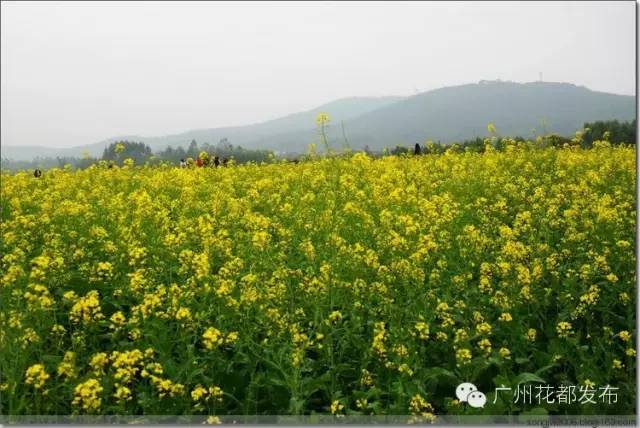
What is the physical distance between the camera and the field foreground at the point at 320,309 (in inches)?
118

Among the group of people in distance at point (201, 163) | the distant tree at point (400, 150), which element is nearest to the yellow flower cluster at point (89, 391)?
the group of people in distance at point (201, 163)

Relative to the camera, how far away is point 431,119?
9.34 metres

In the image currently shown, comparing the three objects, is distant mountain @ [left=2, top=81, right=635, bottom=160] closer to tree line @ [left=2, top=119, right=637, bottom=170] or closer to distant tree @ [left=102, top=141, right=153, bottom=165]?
tree line @ [left=2, top=119, right=637, bottom=170]

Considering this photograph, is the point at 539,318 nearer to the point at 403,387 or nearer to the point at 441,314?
the point at 441,314

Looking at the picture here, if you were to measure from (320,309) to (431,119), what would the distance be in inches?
256

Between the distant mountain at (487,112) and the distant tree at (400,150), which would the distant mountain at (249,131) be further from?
the distant tree at (400,150)

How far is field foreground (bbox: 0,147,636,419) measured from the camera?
2.99m

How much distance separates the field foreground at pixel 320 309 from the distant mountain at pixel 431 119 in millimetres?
740

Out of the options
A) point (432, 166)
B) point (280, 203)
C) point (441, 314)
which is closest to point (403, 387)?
point (441, 314)

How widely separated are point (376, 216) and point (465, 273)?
1429mm

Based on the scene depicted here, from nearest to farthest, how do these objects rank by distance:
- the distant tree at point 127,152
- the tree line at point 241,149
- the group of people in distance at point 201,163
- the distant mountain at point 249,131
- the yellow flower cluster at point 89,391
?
the yellow flower cluster at point 89,391 → the distant mountain at point 249,131 → the distant tree at point 127,152 → the tree line at point 241,149 → the group of people in distance at point 201,163

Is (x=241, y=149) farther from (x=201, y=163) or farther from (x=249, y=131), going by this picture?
(x=249, y=131)

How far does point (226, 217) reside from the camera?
17.5 feet

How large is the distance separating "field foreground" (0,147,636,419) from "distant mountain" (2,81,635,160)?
0.74 metres
